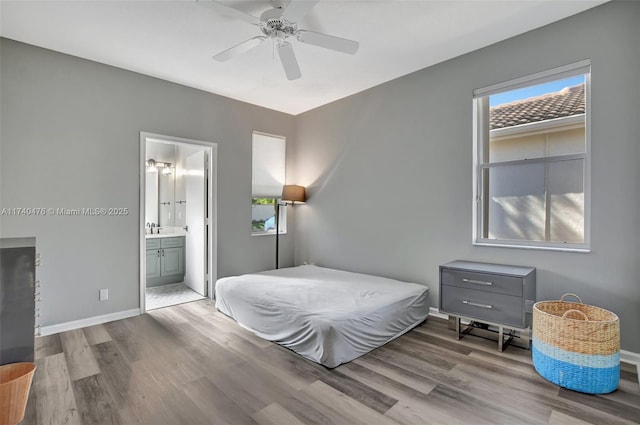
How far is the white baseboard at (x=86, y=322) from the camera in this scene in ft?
10.1

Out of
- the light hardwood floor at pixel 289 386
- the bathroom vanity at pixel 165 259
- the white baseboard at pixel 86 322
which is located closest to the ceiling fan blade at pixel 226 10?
the light hardwood floor at pixel 289 386

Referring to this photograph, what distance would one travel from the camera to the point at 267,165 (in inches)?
195

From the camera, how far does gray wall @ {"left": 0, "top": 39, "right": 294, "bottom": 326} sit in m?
2.95

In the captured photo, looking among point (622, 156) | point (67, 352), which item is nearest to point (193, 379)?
point (67, 352)

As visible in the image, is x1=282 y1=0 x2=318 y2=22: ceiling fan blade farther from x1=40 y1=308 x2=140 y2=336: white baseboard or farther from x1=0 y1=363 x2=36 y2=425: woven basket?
x1=40 y1=308 x2=140 y2=336: white baseboard

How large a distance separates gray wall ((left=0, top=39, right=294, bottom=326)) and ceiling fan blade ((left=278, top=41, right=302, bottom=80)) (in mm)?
1894

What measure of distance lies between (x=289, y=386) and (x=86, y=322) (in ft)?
8.30

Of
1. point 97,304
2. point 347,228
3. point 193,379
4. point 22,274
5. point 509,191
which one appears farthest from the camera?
point 347,228

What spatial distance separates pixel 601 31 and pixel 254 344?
3.90m

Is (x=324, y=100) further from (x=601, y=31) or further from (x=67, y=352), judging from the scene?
(x=67, y=352)

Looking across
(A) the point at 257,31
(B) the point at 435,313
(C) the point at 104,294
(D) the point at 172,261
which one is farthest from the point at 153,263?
(B) the point at 435,313

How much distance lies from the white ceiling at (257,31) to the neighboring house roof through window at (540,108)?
2.05 feet

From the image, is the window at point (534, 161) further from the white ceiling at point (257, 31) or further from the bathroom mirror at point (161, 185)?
the bathroom mirror at point (161, 185)

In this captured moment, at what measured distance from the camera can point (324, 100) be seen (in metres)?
4.60
